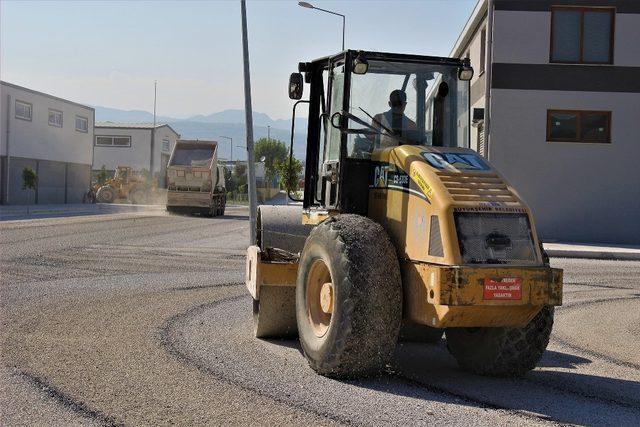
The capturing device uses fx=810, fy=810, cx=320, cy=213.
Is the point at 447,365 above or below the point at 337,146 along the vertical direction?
below

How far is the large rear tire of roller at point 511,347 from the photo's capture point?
6863 mm

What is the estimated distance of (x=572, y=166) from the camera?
24234mm

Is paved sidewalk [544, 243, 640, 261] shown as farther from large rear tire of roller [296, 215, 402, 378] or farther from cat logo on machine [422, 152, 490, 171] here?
large rear tire of roller [296, 215, 402, 378]

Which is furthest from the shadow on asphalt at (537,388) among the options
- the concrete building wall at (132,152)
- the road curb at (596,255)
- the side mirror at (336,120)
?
the concrete building wall at (132,152)

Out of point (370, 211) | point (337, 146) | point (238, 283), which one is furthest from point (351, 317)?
point (238, 283)

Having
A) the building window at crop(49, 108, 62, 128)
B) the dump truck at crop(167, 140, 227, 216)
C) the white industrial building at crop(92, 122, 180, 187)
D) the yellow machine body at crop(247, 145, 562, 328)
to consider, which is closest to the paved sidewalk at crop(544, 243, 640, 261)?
the yellow machine body at crop(247, 145, 562, 328)

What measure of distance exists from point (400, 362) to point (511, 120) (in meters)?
17.9

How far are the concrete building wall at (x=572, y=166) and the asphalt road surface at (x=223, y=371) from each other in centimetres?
1145

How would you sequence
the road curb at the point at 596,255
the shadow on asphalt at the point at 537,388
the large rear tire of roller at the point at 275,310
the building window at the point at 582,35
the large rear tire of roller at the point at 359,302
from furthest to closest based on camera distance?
1. the building window at the point at 582,35
2. the road curb at the point at 596,255
3. the large rear tire of roller at the point at 275,310
4. the large rear tire of roller at the point at 359,302
5. the shadow on asphalt at the point at 537,388

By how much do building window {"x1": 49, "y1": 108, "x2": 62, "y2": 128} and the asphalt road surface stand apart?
38.2 metres

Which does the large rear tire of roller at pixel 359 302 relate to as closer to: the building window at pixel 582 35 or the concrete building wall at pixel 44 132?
the building window at pixel 582 35

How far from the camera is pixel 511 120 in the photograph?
24312 mm

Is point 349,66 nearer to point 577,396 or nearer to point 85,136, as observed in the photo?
point 577,396

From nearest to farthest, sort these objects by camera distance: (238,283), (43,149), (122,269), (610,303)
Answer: (610,303) → (238,283) → (122,269) → (43,149)
